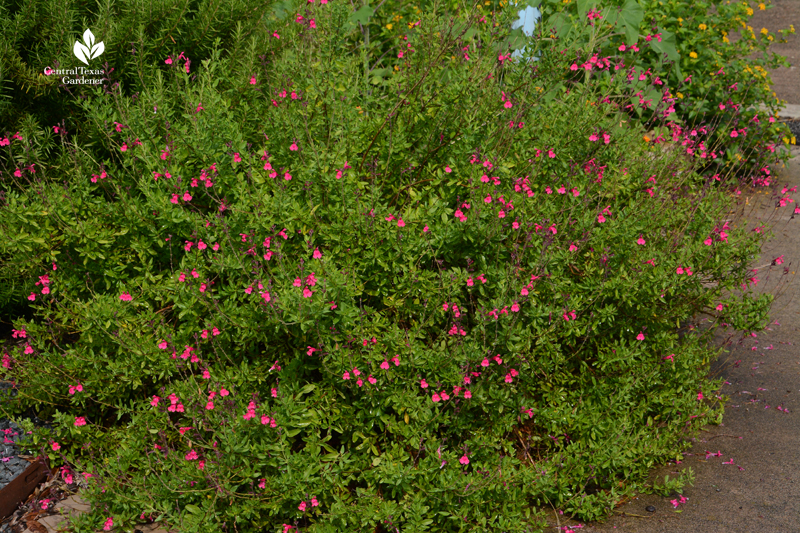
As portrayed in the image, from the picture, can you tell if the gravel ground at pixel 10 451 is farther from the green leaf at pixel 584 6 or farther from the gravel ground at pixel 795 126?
the gravel ground at pixel 795 126

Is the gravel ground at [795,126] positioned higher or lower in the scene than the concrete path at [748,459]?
higher

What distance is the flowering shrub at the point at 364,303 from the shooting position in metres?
2.70

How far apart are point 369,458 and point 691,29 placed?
5362mm

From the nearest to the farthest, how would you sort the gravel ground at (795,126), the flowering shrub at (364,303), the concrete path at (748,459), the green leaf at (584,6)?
the flowering shrub at (364,303) → the concrete path at (748,459) → the green leaf at (584,6) → the gravel ground at (795,126)

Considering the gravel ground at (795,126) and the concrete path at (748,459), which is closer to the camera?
the concrete path at (748,459)

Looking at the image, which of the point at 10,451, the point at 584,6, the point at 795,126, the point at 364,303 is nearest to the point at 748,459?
the point at 364,303

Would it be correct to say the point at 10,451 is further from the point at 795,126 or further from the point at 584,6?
the point at 795,126

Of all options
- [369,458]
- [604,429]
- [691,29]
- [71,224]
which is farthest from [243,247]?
[691,29]

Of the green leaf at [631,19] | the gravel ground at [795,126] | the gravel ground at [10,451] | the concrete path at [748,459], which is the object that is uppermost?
the green leaf at [631,19]

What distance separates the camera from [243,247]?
2975 millimetres

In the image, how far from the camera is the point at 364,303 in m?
3.17

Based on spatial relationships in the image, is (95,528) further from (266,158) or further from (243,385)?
(266,158)

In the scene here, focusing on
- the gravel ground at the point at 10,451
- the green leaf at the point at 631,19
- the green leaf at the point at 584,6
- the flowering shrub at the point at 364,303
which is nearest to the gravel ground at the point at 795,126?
the green leaf at the point at 631,19

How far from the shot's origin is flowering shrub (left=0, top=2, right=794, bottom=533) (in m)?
2.70
